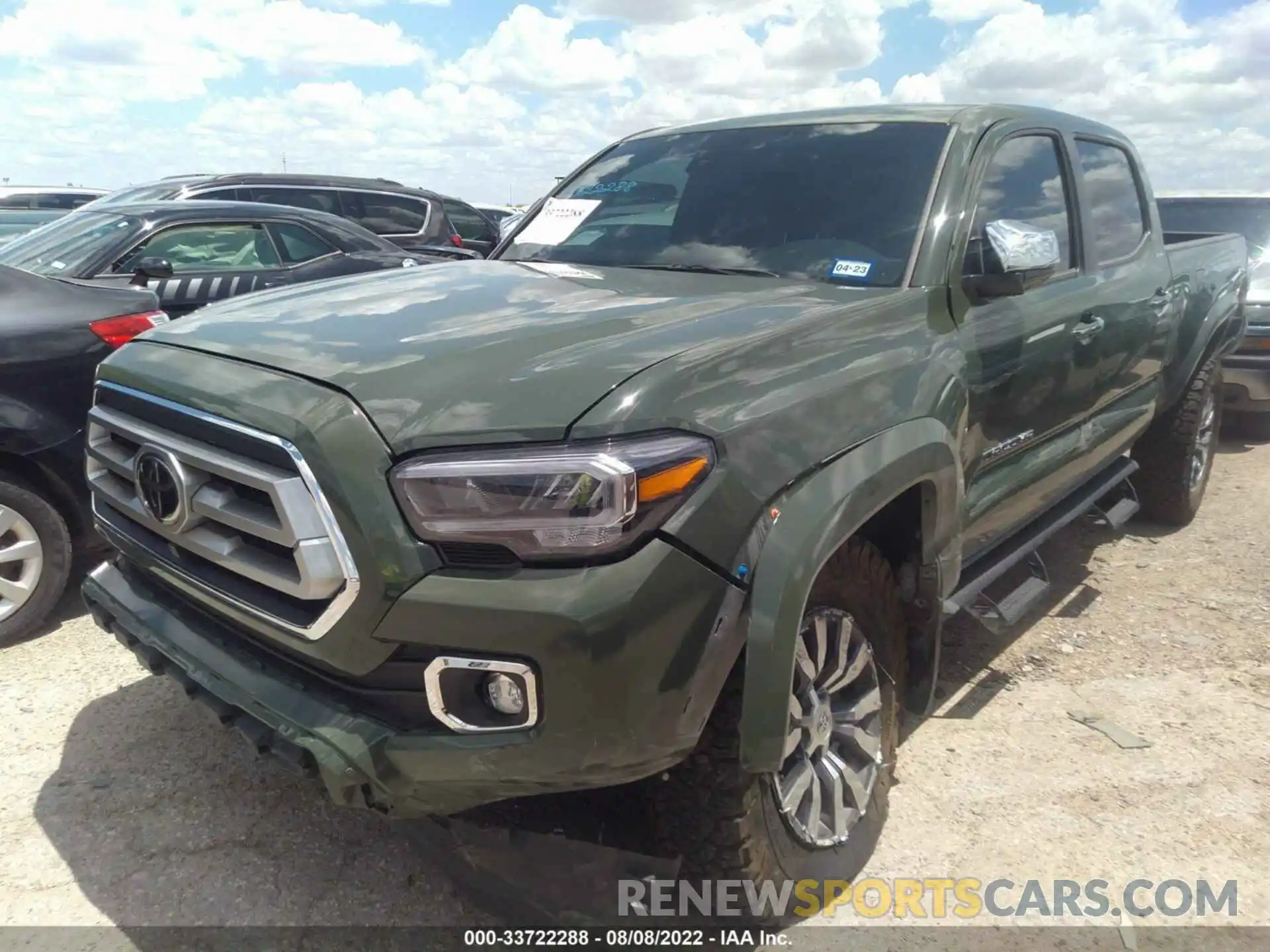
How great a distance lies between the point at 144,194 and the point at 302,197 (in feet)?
5.90

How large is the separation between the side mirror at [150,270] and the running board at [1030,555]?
4.50m

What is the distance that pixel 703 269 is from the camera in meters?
3.07

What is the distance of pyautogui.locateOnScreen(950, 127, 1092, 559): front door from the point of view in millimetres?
2895

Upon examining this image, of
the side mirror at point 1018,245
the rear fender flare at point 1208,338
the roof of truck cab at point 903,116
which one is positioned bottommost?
the rear fender flare at point 1208,338

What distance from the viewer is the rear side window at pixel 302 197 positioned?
884cm

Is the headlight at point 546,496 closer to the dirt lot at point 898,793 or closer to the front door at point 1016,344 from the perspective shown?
the dirt lot at point 898,793

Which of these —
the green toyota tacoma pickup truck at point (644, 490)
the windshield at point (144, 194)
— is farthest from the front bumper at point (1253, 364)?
the windshield at point (144, 194)

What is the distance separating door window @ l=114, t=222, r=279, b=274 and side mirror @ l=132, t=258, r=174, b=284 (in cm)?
19

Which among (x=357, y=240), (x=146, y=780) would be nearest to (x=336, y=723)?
(x=146, y=780)

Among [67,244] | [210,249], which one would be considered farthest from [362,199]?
[67,244]

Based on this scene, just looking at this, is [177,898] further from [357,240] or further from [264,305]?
[357,240]

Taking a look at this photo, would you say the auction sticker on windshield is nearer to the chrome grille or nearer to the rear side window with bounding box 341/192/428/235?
the chrome grille

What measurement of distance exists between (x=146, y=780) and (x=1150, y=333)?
162 inches

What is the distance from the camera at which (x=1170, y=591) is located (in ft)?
15.3
